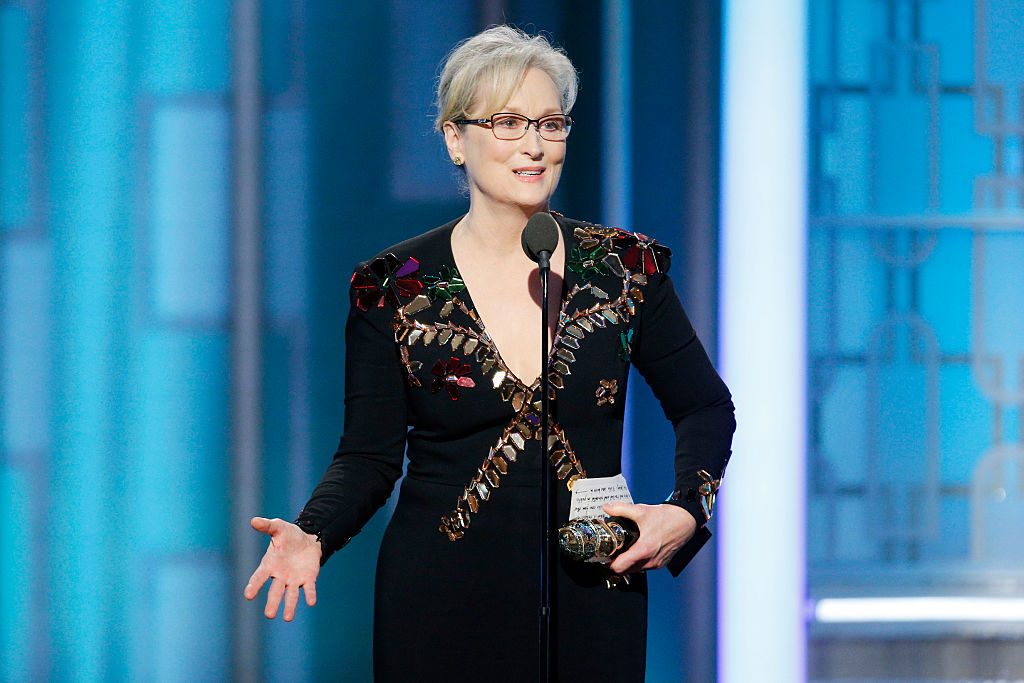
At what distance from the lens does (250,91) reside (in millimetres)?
2787

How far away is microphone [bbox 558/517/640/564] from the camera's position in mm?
1394

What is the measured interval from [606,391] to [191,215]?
1.58 m

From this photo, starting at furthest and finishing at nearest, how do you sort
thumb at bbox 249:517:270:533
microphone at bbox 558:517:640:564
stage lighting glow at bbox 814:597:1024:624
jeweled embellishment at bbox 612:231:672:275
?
stage lighting glow at bbox 814:597:1024:624 → jeweled embellishment at bbox 612:231:672:275 → microphone at bbox 558:517:640:564 → thumb at bbox 249:517:270:533

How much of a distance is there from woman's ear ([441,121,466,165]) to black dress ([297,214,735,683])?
15cm

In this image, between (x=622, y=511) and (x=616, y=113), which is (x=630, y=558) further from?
(x=616, y=113)

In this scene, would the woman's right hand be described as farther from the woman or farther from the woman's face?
the woman's face

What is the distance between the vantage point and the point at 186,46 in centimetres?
277

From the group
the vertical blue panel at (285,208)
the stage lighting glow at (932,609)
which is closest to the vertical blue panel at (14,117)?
the vertical blue panel at (285,208)

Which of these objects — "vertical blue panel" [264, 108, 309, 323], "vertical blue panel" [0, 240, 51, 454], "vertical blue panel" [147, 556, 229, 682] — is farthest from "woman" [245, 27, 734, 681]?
"vertical blue panel" [0, 240, 51, 454]

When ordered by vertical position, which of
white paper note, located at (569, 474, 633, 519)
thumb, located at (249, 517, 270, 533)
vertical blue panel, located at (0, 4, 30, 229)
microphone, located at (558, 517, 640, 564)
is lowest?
microphone, located at (558, 517, 640, 564)

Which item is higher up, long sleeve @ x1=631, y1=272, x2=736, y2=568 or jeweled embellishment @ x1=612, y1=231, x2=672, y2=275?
jeweled embellishment @ x1=612, y1=231, x2=672, y2=275

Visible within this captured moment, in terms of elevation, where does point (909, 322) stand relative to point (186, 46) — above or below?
below

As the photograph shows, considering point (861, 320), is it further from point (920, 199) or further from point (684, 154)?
point (684, 154)

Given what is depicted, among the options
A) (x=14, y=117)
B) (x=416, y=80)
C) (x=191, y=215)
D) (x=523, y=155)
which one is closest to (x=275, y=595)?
(x=523, y=155)
